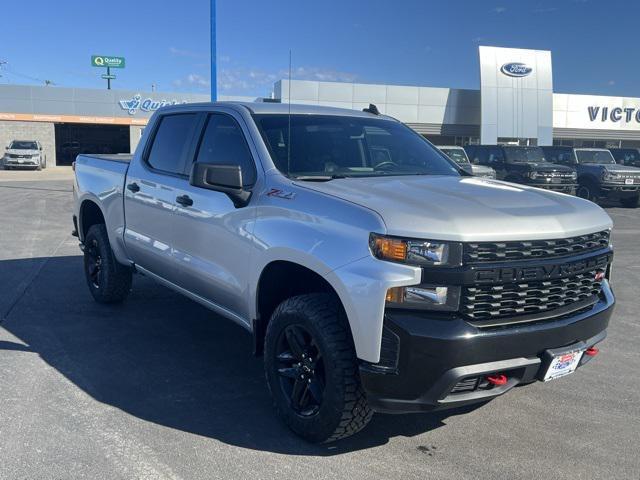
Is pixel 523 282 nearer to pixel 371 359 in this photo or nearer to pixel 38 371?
pixel 371 359

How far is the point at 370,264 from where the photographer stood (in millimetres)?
3000

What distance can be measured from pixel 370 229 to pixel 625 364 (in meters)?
3.16

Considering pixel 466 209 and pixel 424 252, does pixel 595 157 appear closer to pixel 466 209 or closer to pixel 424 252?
pixel 466 209

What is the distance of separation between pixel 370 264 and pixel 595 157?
18755 millimetres

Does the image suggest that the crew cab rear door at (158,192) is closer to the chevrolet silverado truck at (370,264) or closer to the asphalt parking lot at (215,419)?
the chevrolet silverado truck at (370,264)

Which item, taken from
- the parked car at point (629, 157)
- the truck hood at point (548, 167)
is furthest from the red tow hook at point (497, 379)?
the parked car at point (629, 157)

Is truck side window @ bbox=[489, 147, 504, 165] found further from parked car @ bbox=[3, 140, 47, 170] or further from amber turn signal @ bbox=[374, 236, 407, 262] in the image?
parked car @ bbox=[3, 140, 47, 170]

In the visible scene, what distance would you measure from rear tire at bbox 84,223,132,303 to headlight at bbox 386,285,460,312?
12.7 ft

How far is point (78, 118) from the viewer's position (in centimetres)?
4159

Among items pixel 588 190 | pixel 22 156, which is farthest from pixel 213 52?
pixel 22 156

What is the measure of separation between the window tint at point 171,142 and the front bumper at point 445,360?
2.58 metres

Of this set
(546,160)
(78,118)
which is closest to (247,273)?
(546,160)

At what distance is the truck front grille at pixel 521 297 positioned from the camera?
9.84ft

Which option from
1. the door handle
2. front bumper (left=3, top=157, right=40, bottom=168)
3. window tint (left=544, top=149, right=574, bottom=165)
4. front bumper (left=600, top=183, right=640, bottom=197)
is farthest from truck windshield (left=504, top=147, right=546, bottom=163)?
front bumper (left=3, top=157, right=40, bottom=168)
